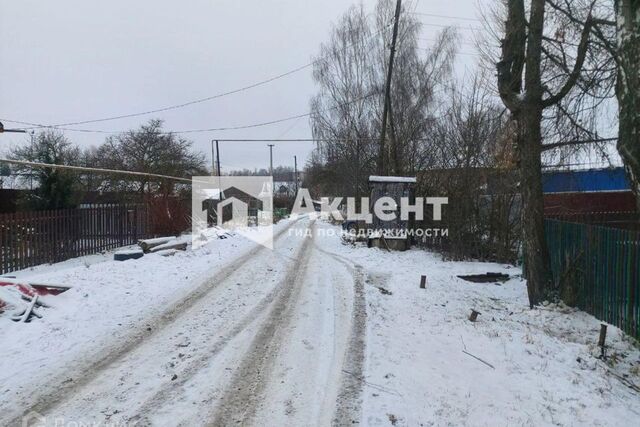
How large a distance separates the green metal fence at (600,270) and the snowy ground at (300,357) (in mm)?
327

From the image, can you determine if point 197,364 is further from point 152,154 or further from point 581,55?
point 152,154

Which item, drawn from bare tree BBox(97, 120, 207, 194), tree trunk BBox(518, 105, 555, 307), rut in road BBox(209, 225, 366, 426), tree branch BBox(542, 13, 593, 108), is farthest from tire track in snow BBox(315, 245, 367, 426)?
bare tree BBox(97, 120, 207, 194)

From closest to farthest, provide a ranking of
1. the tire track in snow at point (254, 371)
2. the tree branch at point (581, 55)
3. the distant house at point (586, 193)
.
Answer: the tire track in snow at point (254, 371), the tree branch at point (581, 55), the distant house at point (586, 193)

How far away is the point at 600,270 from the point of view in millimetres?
7188

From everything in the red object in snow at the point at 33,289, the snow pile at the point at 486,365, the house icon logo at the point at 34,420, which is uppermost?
the red object in snow at the point at 33,289

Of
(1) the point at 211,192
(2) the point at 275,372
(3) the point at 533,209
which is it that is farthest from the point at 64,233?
(3) the point at 533,209

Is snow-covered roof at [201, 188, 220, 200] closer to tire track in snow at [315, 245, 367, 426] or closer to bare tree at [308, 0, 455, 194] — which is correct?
bare tree at [308, 0, 455, 194]

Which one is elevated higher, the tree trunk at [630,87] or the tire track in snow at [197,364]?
the tree trunk at [630,87]

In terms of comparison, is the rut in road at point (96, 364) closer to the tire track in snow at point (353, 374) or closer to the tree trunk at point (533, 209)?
the tire track in snow at point (353, 374)

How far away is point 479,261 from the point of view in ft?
42.4

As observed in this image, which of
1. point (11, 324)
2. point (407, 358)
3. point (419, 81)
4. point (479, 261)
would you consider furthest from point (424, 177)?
point (11, 324)

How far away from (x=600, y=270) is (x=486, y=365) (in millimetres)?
3663

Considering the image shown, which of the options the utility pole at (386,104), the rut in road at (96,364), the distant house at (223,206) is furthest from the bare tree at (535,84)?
the distant house at (223,206)

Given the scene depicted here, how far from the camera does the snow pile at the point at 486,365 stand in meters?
3.89
